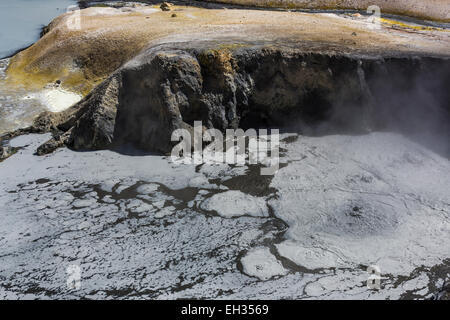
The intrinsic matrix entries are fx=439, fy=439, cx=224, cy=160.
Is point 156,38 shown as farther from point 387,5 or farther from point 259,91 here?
point 387,5

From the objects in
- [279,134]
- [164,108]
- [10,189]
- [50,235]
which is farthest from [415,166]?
[10,189]

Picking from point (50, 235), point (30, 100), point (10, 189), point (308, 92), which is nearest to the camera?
point (50, 235)

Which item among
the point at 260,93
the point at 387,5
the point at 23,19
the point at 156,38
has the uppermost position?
the point at 387,5

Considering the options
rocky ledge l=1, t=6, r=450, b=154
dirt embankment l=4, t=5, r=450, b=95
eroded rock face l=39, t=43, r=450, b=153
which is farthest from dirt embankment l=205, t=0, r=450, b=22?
eroded rock face l=39, t=43, r=450, b=153

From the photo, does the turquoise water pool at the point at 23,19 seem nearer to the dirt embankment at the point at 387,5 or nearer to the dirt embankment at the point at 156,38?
the dirt embankment at the point at 156,38

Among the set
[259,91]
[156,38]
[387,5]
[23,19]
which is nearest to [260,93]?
[259,91]

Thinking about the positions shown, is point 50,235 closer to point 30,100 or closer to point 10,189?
point 10,189

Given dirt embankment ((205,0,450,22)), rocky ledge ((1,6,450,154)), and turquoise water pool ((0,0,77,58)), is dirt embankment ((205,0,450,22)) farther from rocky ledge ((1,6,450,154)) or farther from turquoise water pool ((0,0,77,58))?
rocky ledge ((1,6,450,154))

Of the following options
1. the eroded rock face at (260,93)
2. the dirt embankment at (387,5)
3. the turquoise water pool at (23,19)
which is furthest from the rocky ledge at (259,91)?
the dirt embankment at (387,5)
